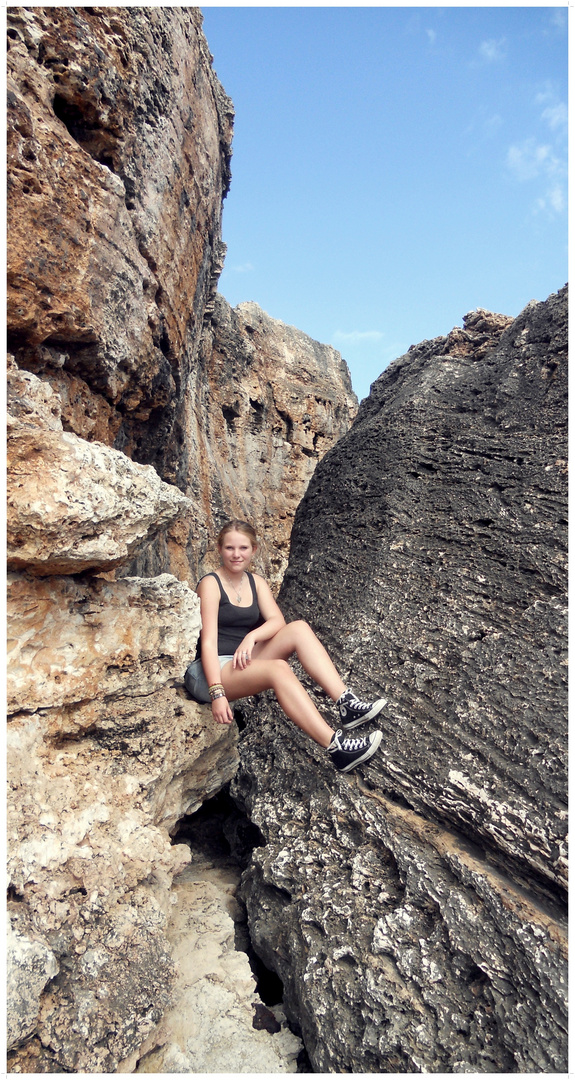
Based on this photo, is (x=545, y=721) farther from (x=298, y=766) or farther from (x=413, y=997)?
(x=298, y=766)

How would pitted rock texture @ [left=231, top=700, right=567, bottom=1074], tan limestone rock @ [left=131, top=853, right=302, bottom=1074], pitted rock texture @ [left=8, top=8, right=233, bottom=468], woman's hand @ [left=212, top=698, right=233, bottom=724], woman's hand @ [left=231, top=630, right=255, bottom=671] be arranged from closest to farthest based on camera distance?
pitted rock texture @ [left=231, top=700, right=567, bottom=1074]
tan limestone rock @ [left=131, top=853, right=302, bottom=1074]
pitted rock texture @ [left=8, top=8, right=233, bottom=468]
woman's hand @ [left=212, top=698, right=233, bottom=724]
woman's hand @ [left=231, top=630, right=255, bottom=671]

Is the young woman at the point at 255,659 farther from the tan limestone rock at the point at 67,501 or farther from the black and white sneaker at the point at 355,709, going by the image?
the tan limestone rock at the point at 67,501

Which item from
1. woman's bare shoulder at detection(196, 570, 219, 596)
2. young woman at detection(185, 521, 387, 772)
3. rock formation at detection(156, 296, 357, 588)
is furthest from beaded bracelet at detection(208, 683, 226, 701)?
rock formation at detection(156, 296, 357, 588)

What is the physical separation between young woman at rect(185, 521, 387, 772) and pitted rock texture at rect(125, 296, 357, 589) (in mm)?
5504

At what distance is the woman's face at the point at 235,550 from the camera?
13.2ft

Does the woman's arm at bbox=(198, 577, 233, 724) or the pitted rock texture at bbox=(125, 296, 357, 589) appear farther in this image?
the pitted rock texture at bbox=(125, 296, 357, 589)

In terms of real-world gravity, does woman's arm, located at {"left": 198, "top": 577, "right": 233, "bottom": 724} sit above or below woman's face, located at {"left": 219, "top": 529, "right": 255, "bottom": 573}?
below

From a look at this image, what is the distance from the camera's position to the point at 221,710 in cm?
361

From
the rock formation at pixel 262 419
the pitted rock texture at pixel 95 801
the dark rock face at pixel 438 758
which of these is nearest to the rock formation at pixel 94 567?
the pitted rock texture at pixel 95 801

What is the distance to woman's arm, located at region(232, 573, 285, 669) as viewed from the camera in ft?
12.3

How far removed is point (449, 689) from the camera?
11.3 feet

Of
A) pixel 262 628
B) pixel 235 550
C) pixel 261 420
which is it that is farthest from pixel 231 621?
pixel 261 420

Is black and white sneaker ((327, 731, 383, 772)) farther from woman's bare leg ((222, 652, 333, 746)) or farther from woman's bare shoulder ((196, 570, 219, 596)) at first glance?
woman's bare shoulder ((196, 570, 219, 596))

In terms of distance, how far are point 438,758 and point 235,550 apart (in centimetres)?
179
